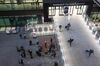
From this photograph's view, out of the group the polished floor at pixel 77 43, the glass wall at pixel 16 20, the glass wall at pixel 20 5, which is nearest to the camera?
the polished floor at pixel 77 43

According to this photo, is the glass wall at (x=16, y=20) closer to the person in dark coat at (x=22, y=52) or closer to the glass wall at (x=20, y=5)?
the glass wall at (x=20, y=5)

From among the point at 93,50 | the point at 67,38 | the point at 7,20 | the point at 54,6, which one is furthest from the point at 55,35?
the point at 7,20

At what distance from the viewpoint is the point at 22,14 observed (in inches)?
1367

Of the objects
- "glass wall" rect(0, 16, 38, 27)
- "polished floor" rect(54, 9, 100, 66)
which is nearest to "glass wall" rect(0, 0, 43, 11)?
"glass wall" rect(0, 16, 38, 27)

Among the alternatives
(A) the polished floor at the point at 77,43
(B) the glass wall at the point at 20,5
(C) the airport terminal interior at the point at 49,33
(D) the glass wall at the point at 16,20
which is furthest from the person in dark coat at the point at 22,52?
(B) the glass wall at the point at 20,5

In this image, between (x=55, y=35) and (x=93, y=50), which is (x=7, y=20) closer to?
(x=55, y=35)

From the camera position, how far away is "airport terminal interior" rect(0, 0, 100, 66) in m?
28.5

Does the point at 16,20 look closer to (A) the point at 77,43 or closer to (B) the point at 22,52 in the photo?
(B) the point at 22,52

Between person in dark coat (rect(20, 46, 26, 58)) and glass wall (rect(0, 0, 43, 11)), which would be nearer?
person in dark coat (rect(20, 46, 26, 58))

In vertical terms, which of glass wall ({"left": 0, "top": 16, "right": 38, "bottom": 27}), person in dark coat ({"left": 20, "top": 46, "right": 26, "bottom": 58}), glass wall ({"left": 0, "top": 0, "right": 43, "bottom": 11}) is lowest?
person in dark coat ({"left": 20, "top": 46, "right": 26, "bottom": 58})

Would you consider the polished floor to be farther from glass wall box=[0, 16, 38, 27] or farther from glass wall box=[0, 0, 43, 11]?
glass wall box=[0, 16, 38, 27]

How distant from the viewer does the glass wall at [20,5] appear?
33281 millimetres

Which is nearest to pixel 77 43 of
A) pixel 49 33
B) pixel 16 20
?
pixel 49 33

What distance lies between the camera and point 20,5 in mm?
33750
